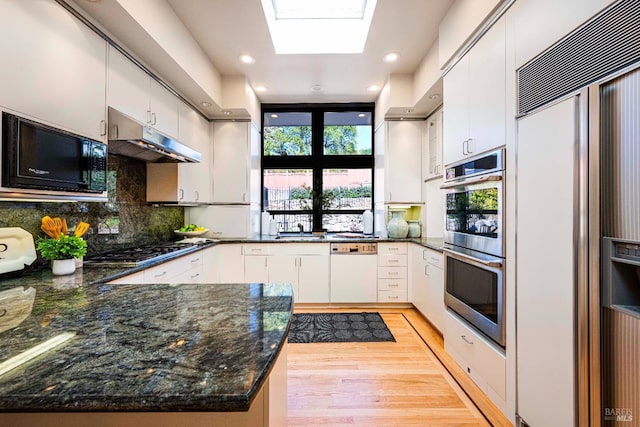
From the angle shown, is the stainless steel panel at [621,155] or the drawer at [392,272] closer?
the stainless steel panel at [621,155]

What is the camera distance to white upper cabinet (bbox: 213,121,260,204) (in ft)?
12.8

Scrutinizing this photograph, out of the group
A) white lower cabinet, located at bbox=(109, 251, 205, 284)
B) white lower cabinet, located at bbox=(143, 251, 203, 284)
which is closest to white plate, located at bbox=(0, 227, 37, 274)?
white lower cabinet, located at bbox=(109, 251, 205, 284)

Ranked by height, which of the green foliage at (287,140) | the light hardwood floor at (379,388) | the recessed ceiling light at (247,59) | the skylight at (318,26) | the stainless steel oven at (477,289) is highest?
the skylight at (318,26)

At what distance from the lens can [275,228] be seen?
4.30 m

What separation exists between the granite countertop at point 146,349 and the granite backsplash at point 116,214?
0.88m

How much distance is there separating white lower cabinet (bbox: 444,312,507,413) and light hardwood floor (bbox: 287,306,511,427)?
0.09 m

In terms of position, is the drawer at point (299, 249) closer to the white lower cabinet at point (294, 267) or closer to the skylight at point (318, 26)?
the white lower cabinet at point (294, 267)

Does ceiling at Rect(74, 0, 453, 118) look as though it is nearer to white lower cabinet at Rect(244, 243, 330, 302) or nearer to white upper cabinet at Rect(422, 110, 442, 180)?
white upper cabinet at Rect(422, 110, 442, 180)

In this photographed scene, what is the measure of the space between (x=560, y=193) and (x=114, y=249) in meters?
3.24

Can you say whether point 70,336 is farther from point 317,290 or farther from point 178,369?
point 317,290

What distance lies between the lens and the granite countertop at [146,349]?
1.70ft

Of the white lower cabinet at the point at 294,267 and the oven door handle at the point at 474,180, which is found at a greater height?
the oven door handle at the point at 474,180

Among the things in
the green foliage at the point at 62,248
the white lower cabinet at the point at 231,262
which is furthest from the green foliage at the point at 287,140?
the green foliage at the point at 62,248

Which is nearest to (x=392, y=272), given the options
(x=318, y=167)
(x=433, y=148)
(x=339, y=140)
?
(x=433, y=148)
